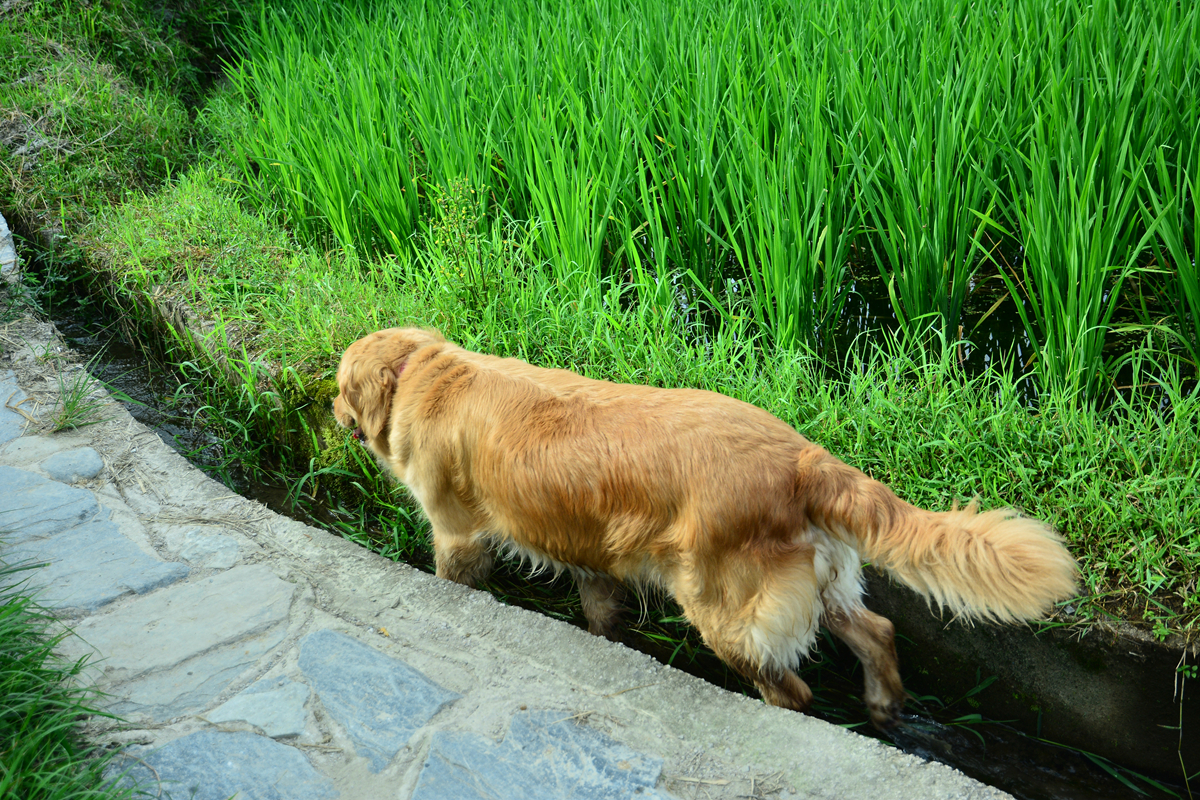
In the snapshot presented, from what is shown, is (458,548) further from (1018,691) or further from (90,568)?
(1018,691)

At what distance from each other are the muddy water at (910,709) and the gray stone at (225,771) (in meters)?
0.94

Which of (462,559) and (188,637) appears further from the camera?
(462,559)

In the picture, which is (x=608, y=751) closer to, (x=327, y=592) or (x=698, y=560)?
(x=698, y=560)

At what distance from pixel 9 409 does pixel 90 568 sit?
1164 mm

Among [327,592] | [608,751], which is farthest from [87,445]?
[608,751]

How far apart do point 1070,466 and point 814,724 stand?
985 millimetres

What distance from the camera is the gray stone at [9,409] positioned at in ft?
9.12

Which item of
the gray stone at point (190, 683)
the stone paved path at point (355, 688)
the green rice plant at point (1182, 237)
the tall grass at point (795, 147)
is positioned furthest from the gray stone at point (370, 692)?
the green rice plant at point (1182, 237)

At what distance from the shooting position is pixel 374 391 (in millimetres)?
2312

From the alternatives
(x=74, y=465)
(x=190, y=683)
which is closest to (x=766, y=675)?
(x=190, y=683)

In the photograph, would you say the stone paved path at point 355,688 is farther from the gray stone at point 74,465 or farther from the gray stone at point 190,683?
the gray stone at point 74,465

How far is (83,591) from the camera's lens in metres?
2.05

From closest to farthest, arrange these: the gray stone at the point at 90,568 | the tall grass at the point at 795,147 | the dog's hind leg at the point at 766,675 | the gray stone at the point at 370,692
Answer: the gray stone at the point at 370,692
the dog's hind leg at the point at 766,675
the gray stone at the point at 90,568
the tall grass at the point at 795,147

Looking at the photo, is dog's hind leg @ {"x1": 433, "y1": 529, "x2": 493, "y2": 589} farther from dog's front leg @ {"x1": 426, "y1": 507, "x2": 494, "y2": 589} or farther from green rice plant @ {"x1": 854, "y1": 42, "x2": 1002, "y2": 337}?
green rice plant @ {"x1": 854, "y1": 42, "x2": 1002, "y2": 337}
